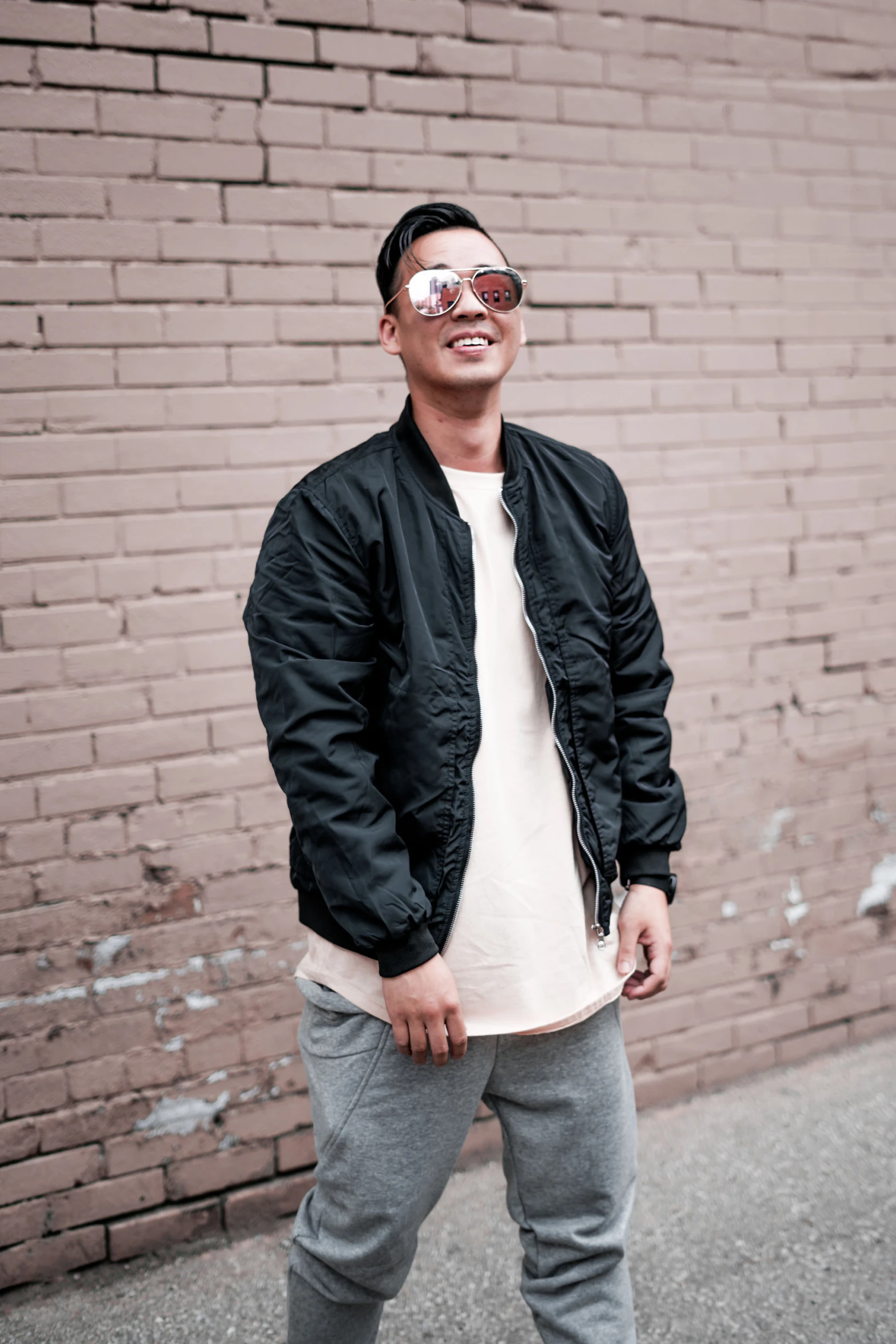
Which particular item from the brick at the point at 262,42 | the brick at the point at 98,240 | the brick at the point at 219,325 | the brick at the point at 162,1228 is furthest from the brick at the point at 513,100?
the brick at the point at 162,1228

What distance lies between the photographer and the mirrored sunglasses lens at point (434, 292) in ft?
5.93

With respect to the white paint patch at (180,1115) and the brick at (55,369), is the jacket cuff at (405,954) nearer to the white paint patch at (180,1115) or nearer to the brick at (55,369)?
the white paint patch at (180,1115)

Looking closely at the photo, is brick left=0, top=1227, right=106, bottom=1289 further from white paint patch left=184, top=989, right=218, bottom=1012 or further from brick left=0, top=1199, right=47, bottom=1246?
white paint patch left=184, top=989, right=218, bottom=1012

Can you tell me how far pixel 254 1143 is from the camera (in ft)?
9.02

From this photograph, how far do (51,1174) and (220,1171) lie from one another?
1.32 ft

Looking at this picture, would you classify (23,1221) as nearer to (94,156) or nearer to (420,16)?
(94,156)

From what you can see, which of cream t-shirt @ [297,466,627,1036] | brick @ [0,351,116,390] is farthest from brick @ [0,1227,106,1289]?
brick @ [0,351,116,390]

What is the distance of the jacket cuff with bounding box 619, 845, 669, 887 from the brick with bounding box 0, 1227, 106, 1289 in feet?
5.46

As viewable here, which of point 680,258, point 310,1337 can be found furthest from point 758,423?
point 310,1337

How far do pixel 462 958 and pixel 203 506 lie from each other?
4.52 ft

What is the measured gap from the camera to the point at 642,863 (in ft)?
6.30

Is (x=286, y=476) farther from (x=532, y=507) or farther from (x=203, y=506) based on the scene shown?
(x=532, y=507)

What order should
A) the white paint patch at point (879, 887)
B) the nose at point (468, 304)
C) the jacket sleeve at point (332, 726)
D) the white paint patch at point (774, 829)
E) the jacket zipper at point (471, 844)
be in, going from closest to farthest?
1. the jacket sleeve at point (332, 726)
2. the jacket zipper at point (471, 844)
3. the nose at point (468, 304)
4. the white paint patch at point (774, 829)
5. the white paint patch at point (879, 887)

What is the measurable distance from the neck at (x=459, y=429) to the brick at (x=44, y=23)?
1.35 metres
